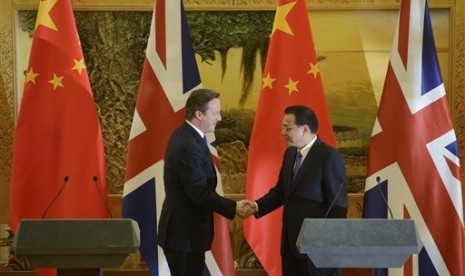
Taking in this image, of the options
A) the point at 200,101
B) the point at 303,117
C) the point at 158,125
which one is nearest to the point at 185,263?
the point at 200,101

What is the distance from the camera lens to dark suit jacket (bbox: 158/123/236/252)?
3.71 m

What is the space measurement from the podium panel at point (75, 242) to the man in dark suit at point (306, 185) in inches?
47.9

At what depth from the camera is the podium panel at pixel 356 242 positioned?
281 centimetres

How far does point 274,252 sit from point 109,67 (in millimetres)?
2210

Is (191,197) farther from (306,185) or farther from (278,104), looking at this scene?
(278,104)

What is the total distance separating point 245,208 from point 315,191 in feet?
1.77

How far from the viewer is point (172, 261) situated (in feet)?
12.4

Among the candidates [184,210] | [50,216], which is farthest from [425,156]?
[50,216]

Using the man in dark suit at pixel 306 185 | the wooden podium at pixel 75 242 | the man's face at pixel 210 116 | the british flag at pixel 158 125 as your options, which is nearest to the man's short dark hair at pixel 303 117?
the man in dark suit at pixel 306 185

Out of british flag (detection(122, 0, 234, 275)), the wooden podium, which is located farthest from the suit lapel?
the wooden podium

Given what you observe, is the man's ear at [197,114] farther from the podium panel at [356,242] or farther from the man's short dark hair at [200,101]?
the podium panel at [356,242]

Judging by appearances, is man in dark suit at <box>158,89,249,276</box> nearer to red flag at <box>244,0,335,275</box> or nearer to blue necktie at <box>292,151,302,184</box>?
blue necktie at <box>292,151,302,184</box>

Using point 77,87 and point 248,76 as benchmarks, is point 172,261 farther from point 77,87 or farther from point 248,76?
point 248,76

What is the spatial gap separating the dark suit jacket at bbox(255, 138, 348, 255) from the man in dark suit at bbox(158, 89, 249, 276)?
0.35 meters
